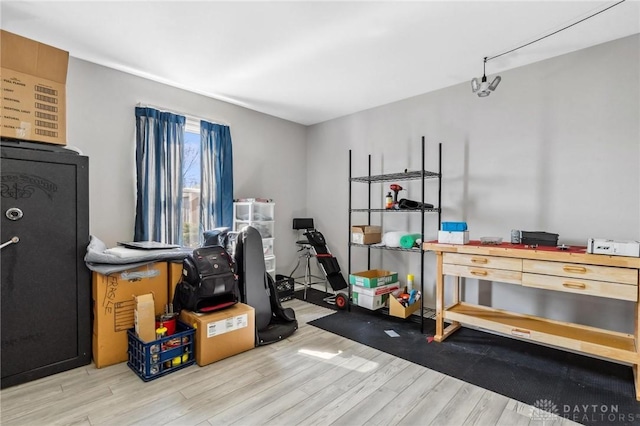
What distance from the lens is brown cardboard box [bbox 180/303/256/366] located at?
7.52ft

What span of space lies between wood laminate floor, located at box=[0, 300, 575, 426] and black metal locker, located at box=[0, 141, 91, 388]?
180 millimetres

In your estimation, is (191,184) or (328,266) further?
(328,266)

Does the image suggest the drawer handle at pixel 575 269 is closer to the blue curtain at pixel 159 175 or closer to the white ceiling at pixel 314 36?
the white ceiling at pixel 314 36

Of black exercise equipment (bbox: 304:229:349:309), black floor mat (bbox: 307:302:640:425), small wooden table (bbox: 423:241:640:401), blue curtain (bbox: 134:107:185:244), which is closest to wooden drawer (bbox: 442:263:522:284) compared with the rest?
small wooden table (bbox: 423:241:640:401)

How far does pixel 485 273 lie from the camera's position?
2.49 meters

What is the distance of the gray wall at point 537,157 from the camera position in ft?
7.98

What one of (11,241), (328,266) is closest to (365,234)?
(328,266)

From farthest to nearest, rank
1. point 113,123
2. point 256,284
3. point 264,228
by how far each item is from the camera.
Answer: point 264,228
point 113,123
point 256,284

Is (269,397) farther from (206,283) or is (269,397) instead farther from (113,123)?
(113,123)

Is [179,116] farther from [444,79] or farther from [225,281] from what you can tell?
[444,79]

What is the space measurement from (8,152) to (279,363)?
2.35m

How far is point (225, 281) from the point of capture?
8.18ft

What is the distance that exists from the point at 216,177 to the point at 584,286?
3661 mm

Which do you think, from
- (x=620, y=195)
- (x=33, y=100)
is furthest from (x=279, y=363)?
(x=620, y=195)
